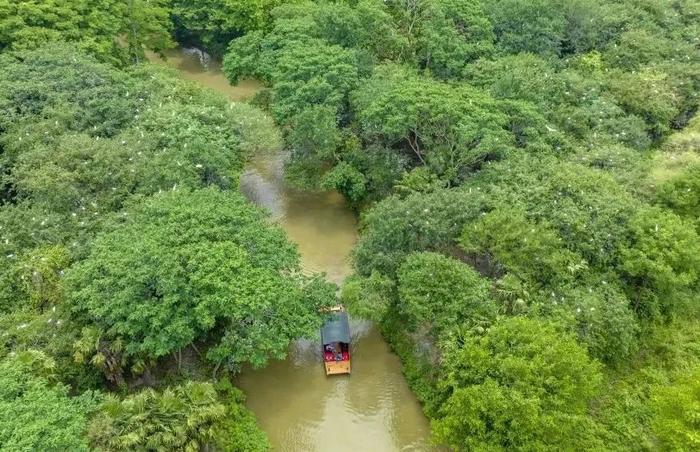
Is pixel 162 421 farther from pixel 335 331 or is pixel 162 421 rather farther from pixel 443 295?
pixel 443 295

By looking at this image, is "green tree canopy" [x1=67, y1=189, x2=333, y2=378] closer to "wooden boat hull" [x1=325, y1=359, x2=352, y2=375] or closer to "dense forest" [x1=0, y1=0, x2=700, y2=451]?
"dense forest" [x1=0, y1=0, x2=700, y2=451]

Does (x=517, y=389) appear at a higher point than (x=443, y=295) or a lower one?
lower

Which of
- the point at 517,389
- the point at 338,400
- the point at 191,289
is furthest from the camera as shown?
the point at 338,400

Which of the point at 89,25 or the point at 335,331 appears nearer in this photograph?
the point at 335,331

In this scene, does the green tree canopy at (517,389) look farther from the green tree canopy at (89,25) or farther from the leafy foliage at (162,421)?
the green tree canopy at (89,25)

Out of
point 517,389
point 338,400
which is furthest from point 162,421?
point 517,389

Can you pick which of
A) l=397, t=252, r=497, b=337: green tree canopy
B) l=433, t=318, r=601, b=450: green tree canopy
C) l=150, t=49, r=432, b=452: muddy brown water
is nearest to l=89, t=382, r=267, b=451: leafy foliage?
l=150, t=49, r=432, b=452: muddy brown water

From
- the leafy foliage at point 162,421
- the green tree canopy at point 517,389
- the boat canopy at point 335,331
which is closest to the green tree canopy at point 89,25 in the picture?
the boat canopy at point 335,331
